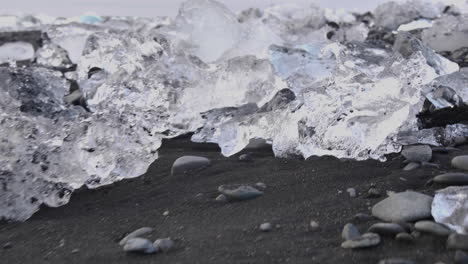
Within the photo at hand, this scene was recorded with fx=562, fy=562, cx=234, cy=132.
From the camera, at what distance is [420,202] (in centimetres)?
170

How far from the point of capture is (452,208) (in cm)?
159

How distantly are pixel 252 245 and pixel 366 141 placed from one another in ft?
3.05

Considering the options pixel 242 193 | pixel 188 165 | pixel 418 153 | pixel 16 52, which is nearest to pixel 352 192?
pixel 242 193

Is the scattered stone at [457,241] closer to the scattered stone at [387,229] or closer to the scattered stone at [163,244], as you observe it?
the scattered stone at [387,229]

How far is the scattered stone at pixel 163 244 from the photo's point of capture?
1.68 meters

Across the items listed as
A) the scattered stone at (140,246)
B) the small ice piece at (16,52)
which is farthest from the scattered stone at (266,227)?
the small ice piece at (16,52)

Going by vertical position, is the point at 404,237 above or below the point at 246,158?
above

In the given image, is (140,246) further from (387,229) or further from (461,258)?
(461,258)

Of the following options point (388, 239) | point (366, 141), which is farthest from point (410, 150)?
point (388, 239)

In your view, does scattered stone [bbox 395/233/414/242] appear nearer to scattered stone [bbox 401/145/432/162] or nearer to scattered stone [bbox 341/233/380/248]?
scattered stone [bbox 341/233/380/248]

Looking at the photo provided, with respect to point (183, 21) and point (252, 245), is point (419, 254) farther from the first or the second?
point (183, 21)

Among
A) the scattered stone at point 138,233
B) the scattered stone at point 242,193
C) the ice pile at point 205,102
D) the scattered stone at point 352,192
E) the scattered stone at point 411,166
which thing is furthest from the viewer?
the ice pile at point 205,102

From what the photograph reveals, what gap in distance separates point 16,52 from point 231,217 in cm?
592

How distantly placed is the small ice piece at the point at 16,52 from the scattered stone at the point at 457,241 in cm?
597
